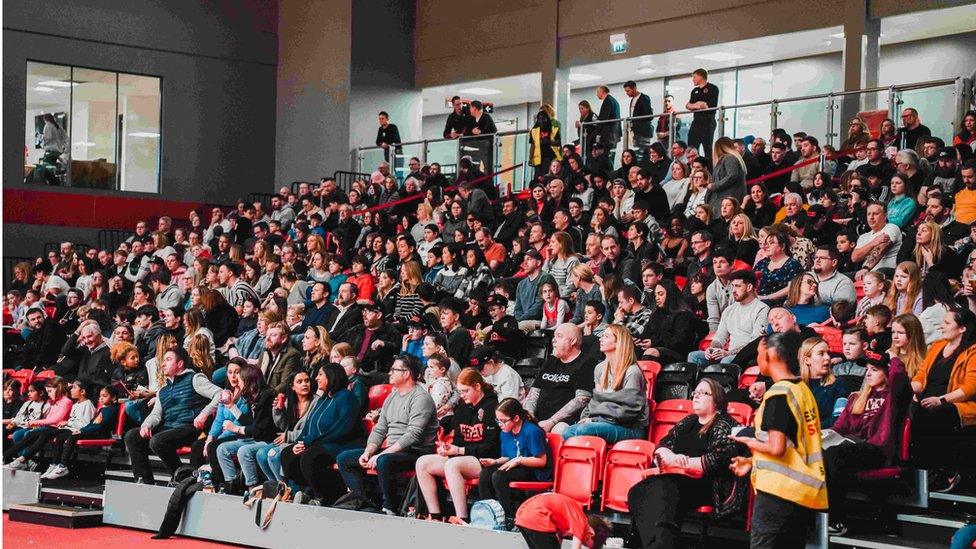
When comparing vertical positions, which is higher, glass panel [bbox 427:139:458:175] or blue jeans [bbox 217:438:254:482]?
glass panel [bbox 427:139:458:175]

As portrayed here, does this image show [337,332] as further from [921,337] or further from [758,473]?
[758,473]

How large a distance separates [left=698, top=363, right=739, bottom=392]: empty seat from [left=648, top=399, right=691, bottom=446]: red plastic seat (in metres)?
0.27

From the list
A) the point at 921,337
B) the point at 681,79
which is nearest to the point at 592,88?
the point at 681,79

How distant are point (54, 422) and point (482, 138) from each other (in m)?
8.91

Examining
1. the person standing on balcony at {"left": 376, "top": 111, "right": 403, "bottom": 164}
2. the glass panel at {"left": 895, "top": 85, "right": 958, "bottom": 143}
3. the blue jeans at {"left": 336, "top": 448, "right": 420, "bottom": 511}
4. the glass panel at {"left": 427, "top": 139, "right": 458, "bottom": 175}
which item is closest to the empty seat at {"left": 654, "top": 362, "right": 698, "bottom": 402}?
the blue jeans at {"left": 336, "top": 448, "right": 420, "bottom": 511}

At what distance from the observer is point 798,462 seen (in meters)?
4.66

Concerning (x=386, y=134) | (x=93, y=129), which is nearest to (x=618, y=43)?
(x=386, y=134)

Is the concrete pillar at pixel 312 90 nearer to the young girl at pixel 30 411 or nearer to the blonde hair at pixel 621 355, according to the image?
the young girl at pixel 30 411

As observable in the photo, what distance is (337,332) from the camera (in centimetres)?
1096

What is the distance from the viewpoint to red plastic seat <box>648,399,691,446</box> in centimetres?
738

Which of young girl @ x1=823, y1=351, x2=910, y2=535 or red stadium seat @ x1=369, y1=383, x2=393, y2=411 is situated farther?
red stadium seat @ x1=369, y1=383, x2=393, y2=411

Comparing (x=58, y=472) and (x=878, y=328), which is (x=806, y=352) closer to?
(x=878, y=328)

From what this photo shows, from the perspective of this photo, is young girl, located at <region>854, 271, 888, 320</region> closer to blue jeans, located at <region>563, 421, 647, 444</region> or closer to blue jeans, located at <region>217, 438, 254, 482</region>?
blue jeans, located at <region>563, 421, 647, 444</region>

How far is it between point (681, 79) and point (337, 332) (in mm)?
13329
